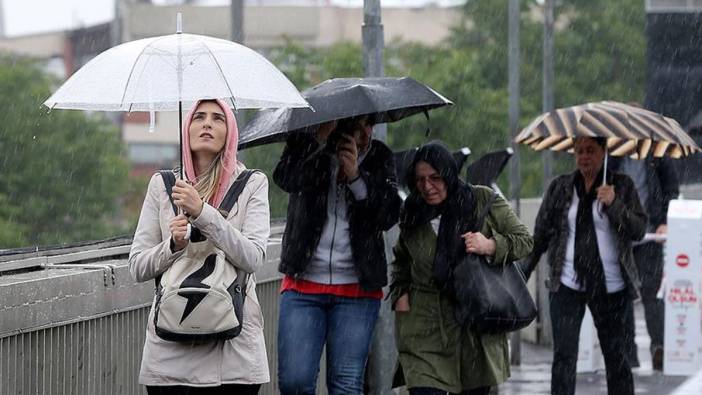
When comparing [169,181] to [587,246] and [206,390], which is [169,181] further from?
[587,246]

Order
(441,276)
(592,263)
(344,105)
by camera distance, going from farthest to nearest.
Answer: (592,263), (441,276), (344,105)

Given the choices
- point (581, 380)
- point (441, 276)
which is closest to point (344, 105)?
point (441, 276)

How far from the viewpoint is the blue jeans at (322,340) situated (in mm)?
7277

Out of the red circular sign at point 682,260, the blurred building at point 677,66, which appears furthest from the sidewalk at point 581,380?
the blurred building at point 677,66

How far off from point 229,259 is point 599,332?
4.27 m

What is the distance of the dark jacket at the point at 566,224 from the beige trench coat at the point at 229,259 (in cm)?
363

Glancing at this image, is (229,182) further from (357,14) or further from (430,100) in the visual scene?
(357,14)

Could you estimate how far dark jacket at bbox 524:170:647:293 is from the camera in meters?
9.51

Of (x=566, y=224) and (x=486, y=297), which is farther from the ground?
(x=566, y=224)

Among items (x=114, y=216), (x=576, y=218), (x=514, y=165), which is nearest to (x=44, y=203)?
(x=114, y=216)

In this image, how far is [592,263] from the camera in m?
9.52

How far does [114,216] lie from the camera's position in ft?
202

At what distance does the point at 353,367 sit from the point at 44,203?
4824 cm

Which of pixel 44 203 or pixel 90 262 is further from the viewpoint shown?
pixel 44 203
